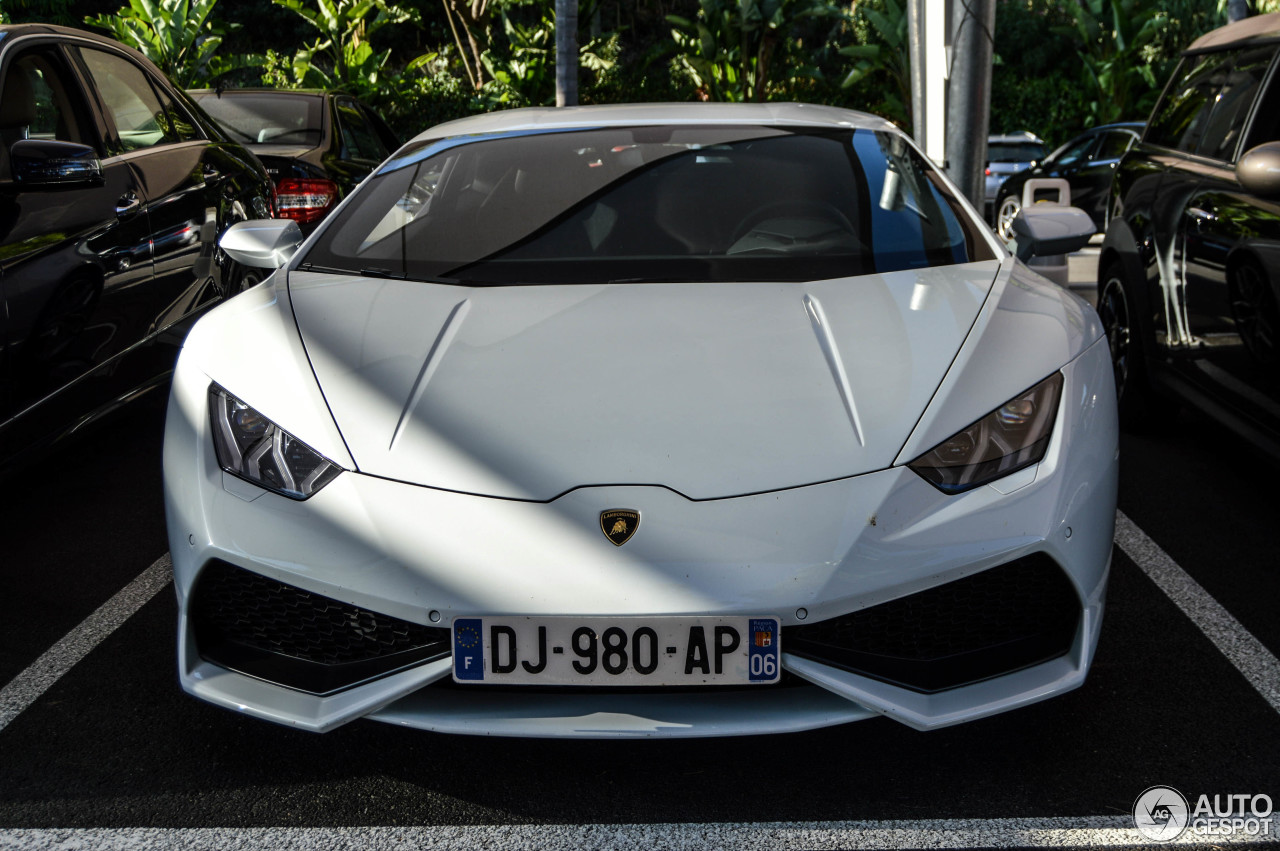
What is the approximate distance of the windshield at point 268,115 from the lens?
680cm

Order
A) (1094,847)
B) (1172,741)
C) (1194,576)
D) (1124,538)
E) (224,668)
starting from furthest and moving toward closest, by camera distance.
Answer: (1124,538) < (1194,576) < (1172,741) < (224,668) < (1094,847)

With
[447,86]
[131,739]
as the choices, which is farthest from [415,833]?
[447,86]

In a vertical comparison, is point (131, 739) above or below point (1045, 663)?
below

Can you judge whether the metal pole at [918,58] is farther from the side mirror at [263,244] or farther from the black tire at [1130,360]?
the side mirror at [263,244]

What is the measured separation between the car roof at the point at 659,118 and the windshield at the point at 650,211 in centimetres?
5

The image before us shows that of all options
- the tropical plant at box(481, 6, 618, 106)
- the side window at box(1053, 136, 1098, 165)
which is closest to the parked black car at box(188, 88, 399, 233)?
the side window at box(1053, 136, 1098, 165)

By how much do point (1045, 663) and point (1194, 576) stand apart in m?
1.39

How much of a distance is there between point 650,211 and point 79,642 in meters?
1.82

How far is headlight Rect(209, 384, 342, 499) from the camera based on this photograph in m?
2.10

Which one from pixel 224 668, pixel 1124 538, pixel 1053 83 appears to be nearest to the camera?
pixel 224 668

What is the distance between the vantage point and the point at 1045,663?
2115mm

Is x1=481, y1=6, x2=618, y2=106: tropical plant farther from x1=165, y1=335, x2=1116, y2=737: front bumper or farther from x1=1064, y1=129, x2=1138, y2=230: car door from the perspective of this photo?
x1=165, y1=335, x2=1116, y2=737: front bumper

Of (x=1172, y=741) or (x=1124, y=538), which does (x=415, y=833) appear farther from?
(x=1124, y=538)

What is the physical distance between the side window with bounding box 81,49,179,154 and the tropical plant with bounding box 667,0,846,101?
1598cm
